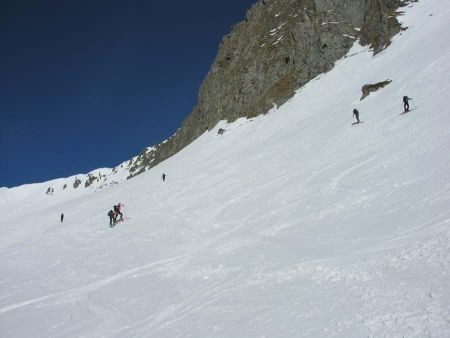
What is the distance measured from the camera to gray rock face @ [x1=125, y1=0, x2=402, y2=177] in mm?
68188

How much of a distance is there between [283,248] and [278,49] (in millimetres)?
72394

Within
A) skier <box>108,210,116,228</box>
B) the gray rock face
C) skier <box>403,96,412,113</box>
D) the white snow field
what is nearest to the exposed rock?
the white snow field

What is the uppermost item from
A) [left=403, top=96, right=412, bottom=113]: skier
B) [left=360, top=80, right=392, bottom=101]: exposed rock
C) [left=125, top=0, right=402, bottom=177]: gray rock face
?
[left=125, top=0, right=402, bottom=177]: gray rock face

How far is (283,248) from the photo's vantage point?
52.1 ft

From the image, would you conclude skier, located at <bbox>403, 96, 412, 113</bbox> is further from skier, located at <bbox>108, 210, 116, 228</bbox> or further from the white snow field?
skier, located at <bbox>108, 210, 116, 228</bbox>

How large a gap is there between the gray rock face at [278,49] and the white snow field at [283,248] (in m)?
29.0

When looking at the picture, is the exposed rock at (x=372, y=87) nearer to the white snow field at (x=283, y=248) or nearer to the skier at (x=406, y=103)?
the white snow field at (x=283, y=248)

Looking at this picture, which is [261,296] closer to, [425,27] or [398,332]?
[398,332]

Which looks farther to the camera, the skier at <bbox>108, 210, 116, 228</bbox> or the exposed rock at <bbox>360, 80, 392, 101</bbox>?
the exposed rock at <bbox>360, 80, 392, 101</bbox>

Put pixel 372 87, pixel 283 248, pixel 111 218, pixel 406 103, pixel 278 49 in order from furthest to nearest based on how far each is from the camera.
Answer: pixel 278 49 → pixel 372 87 → pixel 111 218 → pixel 406 103 → pixel 283 248

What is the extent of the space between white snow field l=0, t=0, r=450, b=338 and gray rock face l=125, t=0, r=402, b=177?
Result: 29.0m

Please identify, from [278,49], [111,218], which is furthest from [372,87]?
[278,49]

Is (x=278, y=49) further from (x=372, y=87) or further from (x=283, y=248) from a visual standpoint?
(x=283, y=248)

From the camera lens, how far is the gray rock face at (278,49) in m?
68.2
